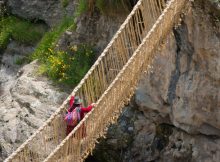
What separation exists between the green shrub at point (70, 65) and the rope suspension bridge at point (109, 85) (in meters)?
3.12

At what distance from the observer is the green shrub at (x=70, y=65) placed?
477 inches

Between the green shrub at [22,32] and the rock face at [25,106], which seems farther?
the green shrub at [22,32]

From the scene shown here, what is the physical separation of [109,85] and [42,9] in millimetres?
7100

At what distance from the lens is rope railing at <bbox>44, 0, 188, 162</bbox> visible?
8398mm

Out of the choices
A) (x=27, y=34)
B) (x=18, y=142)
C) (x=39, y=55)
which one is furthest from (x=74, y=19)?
(x=18, y=142)

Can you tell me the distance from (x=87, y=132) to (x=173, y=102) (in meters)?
2.32

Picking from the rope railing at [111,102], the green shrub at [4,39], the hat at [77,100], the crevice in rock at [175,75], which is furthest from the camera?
the green shrub at [4,39]

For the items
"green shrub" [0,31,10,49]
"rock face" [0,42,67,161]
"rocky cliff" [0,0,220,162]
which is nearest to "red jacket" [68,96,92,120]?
"rocky cliff" [0,0,220,162]

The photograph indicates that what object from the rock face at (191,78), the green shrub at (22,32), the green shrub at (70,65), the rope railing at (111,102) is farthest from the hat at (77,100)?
the green shrub at (22,32)

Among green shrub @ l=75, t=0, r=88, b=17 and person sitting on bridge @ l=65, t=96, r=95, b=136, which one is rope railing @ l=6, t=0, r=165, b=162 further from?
green shrub @ l=75, t=0, r=88, b=17

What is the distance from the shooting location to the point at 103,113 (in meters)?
8.51

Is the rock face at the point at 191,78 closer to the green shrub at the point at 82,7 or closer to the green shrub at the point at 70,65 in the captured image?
the green shrub at the point at 70,65

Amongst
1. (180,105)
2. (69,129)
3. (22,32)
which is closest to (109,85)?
(69,129)

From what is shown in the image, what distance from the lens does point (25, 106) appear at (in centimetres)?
1169
